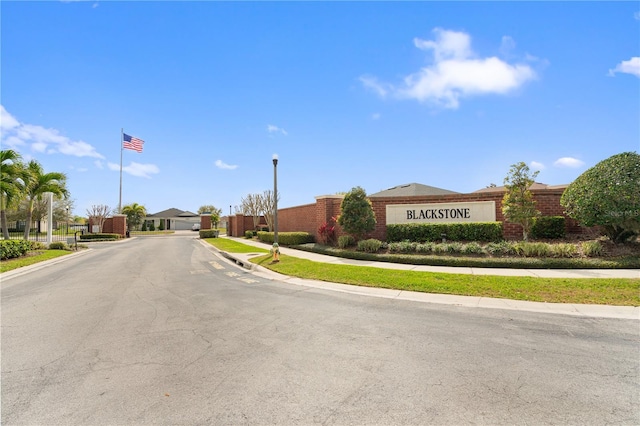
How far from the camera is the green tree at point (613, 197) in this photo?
984 centimetres

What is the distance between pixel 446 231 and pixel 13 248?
793 inches

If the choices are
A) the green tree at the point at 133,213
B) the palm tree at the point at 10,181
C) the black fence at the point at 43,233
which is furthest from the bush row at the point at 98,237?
the green tree at the point at 133,213

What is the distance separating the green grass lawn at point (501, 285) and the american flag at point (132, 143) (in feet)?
107

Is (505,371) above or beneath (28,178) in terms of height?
beneath

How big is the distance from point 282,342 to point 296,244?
14.2 metres

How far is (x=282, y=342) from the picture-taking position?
15.1 ft

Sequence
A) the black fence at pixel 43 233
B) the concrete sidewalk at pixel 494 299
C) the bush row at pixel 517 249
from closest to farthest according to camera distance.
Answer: the concrete sidewalk at pixel 494 299
the bush row at pixel 517 249
the black fence at pixel 43 233

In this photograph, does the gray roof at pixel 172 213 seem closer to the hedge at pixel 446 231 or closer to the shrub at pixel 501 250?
the hedge at pixel 446 231

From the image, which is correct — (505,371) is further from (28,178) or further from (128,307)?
(28,178)

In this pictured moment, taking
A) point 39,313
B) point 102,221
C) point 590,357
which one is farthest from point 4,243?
point 102,221

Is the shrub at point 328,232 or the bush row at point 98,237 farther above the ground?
the shrub at point 328,232

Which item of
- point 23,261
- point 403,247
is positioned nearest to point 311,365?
point 403,247

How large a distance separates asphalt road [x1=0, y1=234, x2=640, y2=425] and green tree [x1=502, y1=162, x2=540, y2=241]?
285 inches

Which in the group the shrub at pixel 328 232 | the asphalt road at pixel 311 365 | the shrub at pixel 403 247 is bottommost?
the asphalt road at pixel 311 365
